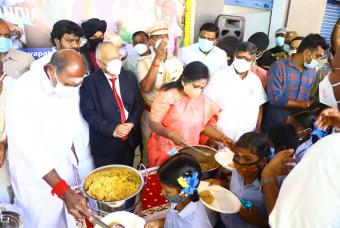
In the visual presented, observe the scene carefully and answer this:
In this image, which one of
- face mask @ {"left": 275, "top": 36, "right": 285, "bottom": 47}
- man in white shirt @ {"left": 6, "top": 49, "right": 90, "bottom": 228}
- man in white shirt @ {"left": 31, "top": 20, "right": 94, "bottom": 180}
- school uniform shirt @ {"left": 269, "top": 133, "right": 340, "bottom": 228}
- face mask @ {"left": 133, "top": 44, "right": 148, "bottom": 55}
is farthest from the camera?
face mask @ {"left": 275, "top": 36, "right": 285, "bottom": 47}

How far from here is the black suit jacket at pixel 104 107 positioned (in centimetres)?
231

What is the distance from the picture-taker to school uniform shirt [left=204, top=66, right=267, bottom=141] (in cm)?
266

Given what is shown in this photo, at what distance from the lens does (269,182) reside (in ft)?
5.06

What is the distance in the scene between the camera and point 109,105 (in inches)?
92.8

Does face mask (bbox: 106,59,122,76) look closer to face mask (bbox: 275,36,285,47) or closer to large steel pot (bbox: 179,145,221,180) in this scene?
large steel pot (bbox: 179,145,221,180)

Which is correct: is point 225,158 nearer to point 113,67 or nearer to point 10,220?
point 113,67

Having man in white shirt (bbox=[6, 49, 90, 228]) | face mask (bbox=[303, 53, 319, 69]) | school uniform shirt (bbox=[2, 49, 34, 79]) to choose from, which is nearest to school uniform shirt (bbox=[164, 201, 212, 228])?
man in white shirt (bbox=[6, 49, 90, 228])

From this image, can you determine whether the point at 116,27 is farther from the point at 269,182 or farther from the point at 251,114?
the point at 269,182

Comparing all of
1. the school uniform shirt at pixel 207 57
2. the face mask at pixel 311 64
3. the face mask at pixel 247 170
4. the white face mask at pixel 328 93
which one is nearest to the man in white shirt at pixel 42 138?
the face mask at pixel 247 170

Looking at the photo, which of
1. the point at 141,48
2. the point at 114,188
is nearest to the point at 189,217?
the point at 114,188

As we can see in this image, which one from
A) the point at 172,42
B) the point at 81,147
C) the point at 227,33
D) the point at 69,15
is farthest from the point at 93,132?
the point at 227,33

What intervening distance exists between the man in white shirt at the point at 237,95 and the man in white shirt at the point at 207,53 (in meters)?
0.56

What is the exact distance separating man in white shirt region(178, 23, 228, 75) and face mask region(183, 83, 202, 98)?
1040 mm

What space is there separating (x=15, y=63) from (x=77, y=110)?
1004 mm
